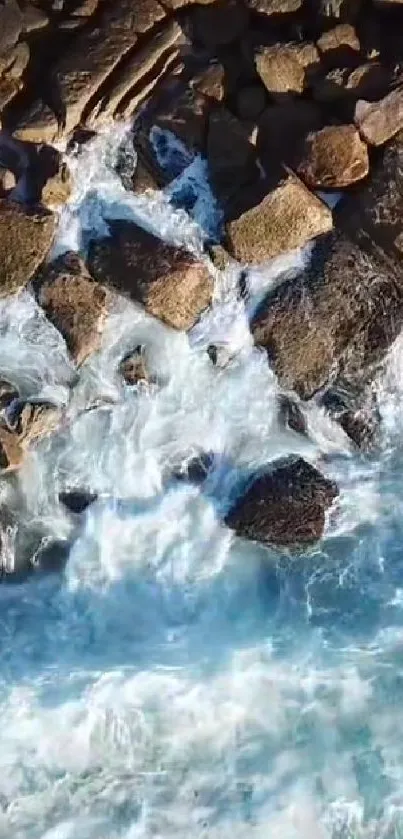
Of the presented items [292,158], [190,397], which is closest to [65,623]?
[190,397]

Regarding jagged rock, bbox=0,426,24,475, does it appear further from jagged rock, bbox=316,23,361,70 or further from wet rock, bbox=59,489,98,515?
jagged rock, bbox=316,23,361,70

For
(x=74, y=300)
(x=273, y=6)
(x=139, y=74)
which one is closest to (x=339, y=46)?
(x=273, y=6)

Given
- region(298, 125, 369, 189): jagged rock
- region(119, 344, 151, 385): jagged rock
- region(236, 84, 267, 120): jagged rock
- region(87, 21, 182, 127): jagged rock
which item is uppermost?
region(87, 21, 182, 127): jagged rock

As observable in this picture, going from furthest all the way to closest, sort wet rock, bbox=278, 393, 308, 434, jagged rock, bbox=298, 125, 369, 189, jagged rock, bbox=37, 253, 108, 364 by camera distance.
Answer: wet rock, bbox=278, 393, 308, 434, jagged rock, bbox=37, 253, 108, 364, jagged rock, bbox=298, 125, 369, 189

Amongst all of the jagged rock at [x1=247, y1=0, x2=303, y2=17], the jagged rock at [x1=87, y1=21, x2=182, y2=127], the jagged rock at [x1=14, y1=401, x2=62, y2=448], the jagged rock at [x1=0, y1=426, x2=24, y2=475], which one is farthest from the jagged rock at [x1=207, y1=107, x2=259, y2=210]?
the jagged rock at [x1=0, y1=426, x2=24, y2=475]

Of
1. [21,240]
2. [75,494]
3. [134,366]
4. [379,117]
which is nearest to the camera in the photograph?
[379,117]

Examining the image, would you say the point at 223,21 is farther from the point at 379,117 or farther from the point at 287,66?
the point at 379,117
